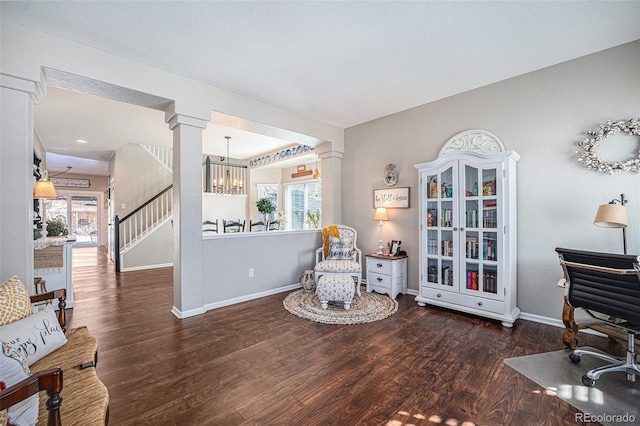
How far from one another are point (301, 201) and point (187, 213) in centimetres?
484

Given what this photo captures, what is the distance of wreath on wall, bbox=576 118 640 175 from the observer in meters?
2.54

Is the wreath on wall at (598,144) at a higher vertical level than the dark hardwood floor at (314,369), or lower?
higher

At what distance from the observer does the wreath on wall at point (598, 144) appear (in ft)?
8.33

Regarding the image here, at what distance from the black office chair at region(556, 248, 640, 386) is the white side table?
1985 millimetres

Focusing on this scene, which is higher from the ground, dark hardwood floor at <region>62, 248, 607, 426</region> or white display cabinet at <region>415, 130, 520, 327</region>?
white display cabinet at <region>415, 130, 520, 327</region>

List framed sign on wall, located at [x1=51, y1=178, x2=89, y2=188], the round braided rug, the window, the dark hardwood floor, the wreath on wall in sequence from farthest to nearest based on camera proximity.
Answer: framed sign on wall, located at [x1=51, y1=178, x2=89, y2=188]
the window
the round braided rug
the wreath on wall
the dark hardwood floor

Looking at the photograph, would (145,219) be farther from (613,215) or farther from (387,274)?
(613,215)

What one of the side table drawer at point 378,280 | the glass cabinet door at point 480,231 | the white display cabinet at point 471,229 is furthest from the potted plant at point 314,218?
the glass cabinet door at point 480,231

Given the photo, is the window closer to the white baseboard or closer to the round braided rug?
the white baseboard

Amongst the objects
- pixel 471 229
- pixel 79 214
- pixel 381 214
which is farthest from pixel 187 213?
pixel 79 214

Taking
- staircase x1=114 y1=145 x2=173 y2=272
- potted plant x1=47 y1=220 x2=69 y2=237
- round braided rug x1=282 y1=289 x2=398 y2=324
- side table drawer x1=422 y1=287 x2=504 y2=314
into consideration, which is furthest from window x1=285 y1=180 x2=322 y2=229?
potted plant x1=47 y1=220 x2=69 y2=237

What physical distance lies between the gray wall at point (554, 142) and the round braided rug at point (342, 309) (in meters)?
1.61

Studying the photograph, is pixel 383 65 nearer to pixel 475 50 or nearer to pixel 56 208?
pixel 475 50

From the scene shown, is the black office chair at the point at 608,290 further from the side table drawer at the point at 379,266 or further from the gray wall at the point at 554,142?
the side table drawer at the point at 379,266
